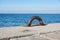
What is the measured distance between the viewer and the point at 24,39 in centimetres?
462

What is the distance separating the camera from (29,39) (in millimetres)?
4559

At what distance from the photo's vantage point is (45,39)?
181 inches

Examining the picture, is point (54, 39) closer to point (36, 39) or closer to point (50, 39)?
point (50, 39)

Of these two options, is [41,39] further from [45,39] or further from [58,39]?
[58,39]

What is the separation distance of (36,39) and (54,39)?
61cm

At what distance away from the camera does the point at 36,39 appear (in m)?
4.58

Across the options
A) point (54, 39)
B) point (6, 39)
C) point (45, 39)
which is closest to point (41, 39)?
point (45, 39)

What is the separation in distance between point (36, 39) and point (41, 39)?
17 cm

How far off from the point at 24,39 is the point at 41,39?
0.58 meters

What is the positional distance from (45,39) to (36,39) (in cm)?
31

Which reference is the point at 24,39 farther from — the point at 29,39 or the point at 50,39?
the point at 50,39

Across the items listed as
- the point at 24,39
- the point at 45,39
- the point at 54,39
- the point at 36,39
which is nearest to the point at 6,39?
the point at 24,39

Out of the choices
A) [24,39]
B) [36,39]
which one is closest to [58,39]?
[36,39]

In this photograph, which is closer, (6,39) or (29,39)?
(29,39)
